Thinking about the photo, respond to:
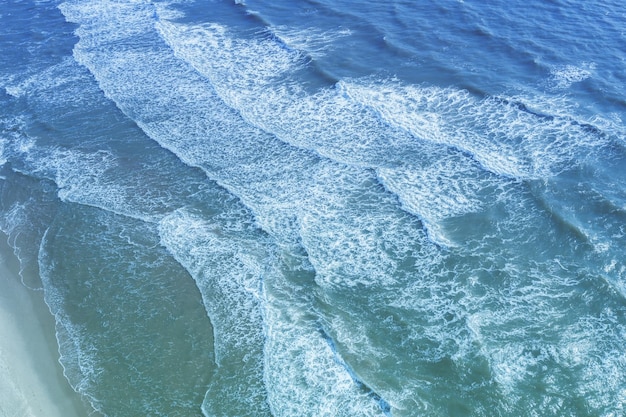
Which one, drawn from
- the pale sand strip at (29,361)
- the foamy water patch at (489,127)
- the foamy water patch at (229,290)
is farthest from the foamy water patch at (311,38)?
the pale sand strip at (29,361)

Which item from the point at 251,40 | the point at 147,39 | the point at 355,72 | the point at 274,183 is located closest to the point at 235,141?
the point at 274,183

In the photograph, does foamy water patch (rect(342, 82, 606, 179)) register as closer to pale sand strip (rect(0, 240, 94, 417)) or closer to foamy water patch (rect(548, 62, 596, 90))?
foamy water patch (rect(548, 62, 596, 90))

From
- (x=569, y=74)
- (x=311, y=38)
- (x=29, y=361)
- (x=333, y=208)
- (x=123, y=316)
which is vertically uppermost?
(x=569, y=74)

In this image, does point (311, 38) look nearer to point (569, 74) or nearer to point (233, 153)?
point (233, 153)

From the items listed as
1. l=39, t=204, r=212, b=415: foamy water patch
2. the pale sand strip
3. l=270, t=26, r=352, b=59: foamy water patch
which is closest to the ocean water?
l=39, t=204, r=212, b=415: foamy water patch

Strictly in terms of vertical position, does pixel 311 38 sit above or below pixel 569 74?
below

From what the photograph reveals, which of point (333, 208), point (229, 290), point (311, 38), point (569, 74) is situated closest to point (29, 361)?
point (229, 290)
